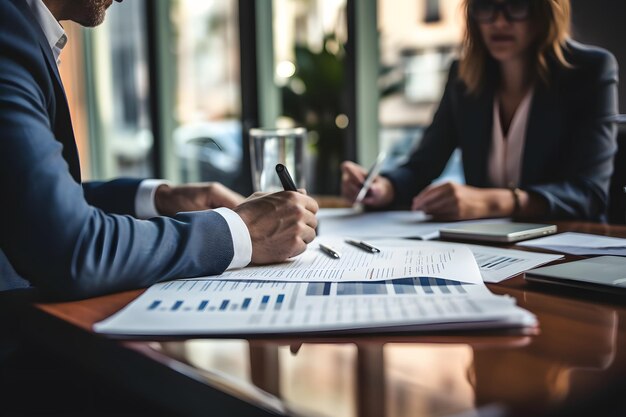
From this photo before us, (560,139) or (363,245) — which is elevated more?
(560,139)

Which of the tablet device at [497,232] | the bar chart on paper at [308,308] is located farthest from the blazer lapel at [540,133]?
the bar chart on paper at [308,308]

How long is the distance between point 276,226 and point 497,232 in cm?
47

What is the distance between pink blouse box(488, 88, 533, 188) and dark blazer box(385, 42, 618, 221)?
2 centimetres

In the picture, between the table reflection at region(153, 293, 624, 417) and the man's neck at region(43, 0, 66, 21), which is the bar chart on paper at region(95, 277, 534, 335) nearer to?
the table reflection at region(153, 293, 624, 417)

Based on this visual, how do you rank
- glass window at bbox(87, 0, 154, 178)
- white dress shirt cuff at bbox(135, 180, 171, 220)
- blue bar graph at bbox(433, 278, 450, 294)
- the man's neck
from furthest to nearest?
1. glass window at bbox(87, 0, 154, 178)
2. white dress shirt cuff at bbox(135, 180, 171, 220)
3. the man's neck
4. blue bar graph at bbox(433, 278, 450, 294)

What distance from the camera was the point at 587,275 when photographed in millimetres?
825

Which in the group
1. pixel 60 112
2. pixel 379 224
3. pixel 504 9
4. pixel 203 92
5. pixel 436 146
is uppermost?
pixel 504 9

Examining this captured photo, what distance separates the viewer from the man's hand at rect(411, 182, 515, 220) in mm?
1470

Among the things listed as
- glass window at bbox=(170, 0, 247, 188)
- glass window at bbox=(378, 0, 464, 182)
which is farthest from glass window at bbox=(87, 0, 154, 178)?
glass window at bbox=(378, 0, 464, 182)

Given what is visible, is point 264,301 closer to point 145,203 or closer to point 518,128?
point 145,203

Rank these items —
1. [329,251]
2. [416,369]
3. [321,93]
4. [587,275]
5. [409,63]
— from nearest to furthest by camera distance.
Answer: [416,369] < [587,275] < [329,251] < [409,63] < [321,93]

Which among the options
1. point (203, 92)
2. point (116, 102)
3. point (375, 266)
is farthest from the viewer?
point (116, 102)

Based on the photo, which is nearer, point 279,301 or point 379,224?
point 279,301

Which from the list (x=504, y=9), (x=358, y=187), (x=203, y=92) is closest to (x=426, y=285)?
(x=358, y=187)
